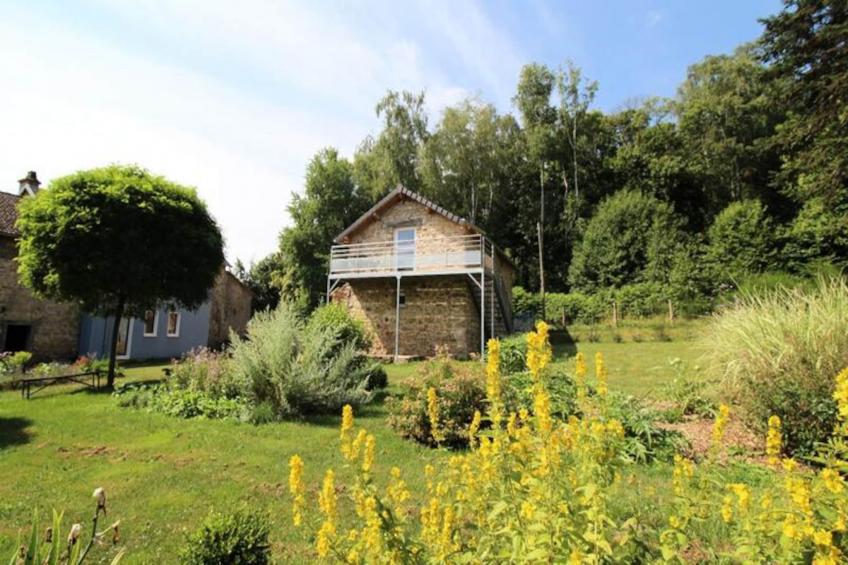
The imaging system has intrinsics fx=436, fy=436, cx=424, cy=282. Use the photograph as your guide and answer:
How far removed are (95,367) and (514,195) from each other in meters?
29.2

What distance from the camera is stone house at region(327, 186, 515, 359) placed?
738 inches

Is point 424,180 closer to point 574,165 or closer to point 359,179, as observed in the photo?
point 359,179

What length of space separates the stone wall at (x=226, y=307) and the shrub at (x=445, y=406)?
1951 cm

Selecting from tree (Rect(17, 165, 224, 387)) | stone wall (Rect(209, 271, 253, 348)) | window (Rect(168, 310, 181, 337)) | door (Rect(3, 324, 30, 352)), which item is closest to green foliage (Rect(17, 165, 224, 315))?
tree (Rect(17, 165, 224, 387))

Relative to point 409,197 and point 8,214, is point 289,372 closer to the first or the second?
point 409,197

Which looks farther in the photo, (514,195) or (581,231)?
(514,195)

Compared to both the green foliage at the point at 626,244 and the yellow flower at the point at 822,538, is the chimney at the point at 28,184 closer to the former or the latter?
the yellow flower at the point at 822,538

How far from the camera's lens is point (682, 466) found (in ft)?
6.74

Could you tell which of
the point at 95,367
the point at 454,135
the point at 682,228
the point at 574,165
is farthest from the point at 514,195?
the point at 95,367

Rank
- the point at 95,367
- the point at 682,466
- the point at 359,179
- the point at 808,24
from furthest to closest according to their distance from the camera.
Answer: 1. the point at 359,179
2. the point at 808,24
3. the point at 95,367
4. the point at 682,466

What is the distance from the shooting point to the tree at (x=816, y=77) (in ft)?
46.2

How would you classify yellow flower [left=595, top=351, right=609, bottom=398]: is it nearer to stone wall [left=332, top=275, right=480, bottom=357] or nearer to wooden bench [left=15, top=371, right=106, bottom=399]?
wooden bench [left=15, top=371, right=106, bottom=399]

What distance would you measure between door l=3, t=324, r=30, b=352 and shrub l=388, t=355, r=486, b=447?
63.1ft

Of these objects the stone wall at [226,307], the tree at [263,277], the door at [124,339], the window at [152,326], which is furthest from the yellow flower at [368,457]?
the tree at [263,277]
